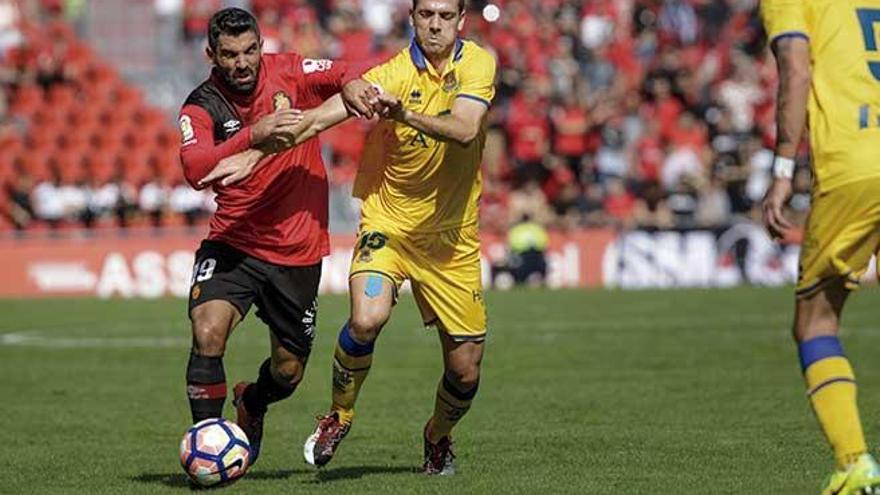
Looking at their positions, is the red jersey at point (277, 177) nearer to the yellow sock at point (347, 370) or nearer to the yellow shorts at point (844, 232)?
the yellow sock at point (347, 370)

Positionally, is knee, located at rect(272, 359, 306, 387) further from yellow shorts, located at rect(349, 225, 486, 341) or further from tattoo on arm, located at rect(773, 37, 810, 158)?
tattoo on arm, located at rect(773, 37, 810, 158)

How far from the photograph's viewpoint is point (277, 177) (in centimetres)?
934

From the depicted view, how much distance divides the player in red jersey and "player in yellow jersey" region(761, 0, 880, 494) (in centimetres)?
247

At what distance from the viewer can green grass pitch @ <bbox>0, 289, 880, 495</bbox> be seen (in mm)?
9117

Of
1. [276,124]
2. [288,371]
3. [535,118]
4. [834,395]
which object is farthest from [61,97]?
[834,395]

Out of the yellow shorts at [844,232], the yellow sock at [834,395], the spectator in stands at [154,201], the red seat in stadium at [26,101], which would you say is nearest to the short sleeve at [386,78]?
the yellow shorts at [844,232]

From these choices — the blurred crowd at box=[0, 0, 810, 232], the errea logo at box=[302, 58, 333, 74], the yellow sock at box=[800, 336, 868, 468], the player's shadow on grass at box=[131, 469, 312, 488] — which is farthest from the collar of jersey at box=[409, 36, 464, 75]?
the blurred crowd at box=[0, 0, 810, 232]

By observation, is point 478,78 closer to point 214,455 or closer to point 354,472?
point 354,472

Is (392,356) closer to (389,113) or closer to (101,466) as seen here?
(101,466)

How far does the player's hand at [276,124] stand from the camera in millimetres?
8516

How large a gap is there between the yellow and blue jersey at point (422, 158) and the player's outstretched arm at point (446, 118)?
153 millimetres

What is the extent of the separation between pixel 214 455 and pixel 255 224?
1442mm

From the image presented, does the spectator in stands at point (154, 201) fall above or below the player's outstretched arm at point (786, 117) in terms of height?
below

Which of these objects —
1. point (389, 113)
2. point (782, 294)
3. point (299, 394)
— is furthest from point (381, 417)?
point (782, 294)
